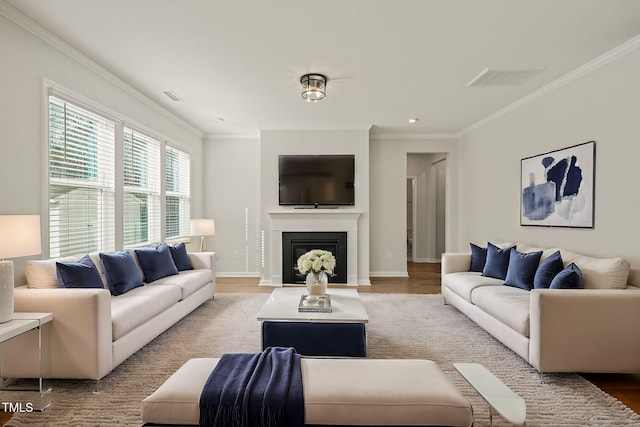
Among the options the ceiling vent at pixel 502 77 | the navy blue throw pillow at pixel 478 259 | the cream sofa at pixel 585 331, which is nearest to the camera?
the cream sofa at pixel 585 331

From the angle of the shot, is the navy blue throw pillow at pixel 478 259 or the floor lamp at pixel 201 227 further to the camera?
the floor lamp at pixel 201 227

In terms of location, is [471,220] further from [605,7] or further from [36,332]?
[36,332]

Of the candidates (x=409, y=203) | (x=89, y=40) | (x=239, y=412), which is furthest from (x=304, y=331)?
(x=409, y=203)

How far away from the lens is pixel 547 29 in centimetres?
265

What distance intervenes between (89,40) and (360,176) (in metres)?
3.98

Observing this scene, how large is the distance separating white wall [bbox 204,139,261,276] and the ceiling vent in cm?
391

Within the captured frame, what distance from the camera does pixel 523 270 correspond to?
337 cm

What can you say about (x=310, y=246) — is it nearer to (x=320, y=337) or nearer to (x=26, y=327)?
(x=320, y=337)

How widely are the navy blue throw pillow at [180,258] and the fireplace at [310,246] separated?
5.49ft

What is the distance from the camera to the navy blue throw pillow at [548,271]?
3.04 m

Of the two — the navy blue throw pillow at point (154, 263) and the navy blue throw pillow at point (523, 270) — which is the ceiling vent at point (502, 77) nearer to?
the navy blue throw pillow at point (523, 270)

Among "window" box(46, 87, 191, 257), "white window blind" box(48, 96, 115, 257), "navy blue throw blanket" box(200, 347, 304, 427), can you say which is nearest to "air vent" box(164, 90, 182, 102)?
"window" box(46, 87, 191, 257)

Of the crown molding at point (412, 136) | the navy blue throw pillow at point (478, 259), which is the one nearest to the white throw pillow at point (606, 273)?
the navy blue throw pillow at point (478, 259)

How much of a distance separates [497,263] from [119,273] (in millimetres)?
3905
